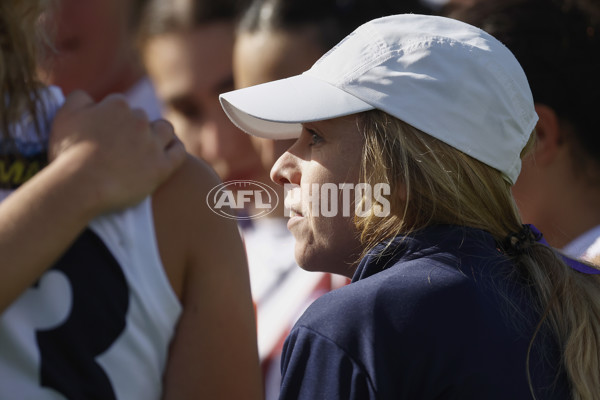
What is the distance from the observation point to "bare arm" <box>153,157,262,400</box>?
142 cm

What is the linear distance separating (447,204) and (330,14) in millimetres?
1856

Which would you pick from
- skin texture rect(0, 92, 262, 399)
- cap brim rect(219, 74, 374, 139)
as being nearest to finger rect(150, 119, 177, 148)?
skin texture rect(0, 92, 262, 399)

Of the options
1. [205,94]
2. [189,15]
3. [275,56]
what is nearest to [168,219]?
[275,56]

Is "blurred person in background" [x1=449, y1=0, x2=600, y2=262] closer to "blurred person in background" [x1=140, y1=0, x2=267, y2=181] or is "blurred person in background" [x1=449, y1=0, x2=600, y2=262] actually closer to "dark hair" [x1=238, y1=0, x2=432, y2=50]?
"dark hair" [x1=238, y1=0, x2=432, y2=50]

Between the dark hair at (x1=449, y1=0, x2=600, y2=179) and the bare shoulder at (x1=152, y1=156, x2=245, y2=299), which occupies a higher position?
the bare shoulder at (x1=152, y1=156, x2=245, y2=299)

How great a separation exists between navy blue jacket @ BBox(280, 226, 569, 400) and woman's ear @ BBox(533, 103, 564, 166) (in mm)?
1197

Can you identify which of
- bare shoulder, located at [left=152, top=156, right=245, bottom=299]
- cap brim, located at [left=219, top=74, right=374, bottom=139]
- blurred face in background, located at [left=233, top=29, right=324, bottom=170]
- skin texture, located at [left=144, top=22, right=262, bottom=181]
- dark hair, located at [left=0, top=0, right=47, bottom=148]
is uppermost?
dark hair, located at [left=0, top=0, right=47, bottom=148]

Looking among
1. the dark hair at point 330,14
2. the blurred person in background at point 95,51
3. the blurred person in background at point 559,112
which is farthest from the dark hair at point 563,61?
the blurred person in background at point 95,51

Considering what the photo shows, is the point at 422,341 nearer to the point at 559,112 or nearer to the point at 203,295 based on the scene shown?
the point at 203,295

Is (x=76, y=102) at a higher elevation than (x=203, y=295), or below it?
higher

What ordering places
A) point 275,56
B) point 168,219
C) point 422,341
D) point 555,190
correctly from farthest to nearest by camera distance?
point 275,56
point 555,190
point 168,219
point 422,341

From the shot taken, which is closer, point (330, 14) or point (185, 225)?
point (185, 225)

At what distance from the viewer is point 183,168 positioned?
→ 1.48 meters

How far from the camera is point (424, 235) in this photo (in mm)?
1468
